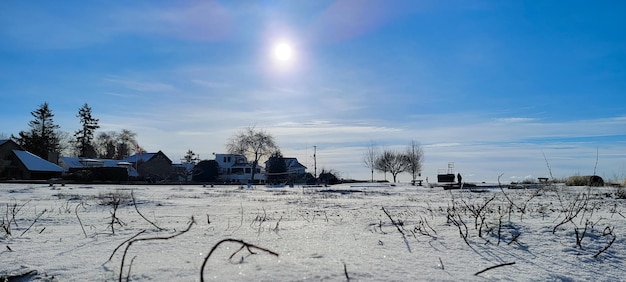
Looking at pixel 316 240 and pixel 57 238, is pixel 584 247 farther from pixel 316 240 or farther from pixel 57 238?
pixel 57 238

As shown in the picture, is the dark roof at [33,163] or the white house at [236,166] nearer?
the dark roof at [33,163]

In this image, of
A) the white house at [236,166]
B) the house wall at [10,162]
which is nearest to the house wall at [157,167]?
the white house at [236,166]

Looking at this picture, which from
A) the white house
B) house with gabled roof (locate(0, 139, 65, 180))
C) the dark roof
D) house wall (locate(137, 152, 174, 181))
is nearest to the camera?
the dark roof

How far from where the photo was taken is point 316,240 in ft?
11.9

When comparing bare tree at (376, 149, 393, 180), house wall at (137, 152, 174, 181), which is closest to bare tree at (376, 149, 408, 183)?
bare tree at (376, 149, 393, 180)

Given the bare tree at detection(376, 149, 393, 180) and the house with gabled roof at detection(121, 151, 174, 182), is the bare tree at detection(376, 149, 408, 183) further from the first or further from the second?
the house with gabled roof at detection(121, 151, 174, 182)

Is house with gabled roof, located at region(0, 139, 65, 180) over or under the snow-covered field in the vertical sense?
over

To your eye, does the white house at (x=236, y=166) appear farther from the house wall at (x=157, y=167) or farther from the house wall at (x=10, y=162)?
the house wall at (x=10, y=162)

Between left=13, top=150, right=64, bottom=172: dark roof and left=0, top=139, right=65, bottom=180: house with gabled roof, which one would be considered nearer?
left=13, top=150, right=64, bottom=172: dark roof

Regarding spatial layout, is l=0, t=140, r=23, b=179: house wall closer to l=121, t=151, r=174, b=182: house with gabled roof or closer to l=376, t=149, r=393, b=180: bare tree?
l=121, t=151, r=174, b=182: house with gabled roof

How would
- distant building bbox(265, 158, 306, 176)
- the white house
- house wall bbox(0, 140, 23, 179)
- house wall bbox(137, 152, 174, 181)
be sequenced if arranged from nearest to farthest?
house wall bbox(0, 140, 23, 179), house wall bbox(137, 152, 174, 181), the white house, distant building bbox(265, 158, 306, 176)

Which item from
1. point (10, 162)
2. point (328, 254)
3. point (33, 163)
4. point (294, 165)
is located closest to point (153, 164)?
point (33, 163)

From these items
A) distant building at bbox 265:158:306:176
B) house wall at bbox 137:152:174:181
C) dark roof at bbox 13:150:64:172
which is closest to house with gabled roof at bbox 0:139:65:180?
dark roof at bbox 13:150:64:172

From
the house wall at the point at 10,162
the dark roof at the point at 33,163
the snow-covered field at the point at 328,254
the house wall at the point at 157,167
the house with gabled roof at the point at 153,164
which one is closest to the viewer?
the snow-covered field at the point at 328,254
